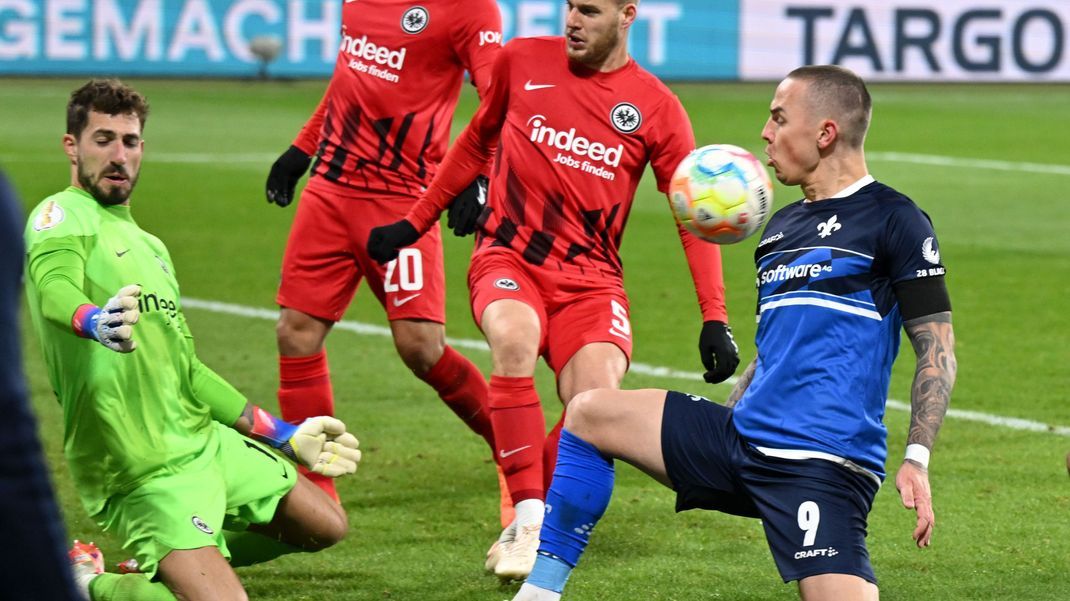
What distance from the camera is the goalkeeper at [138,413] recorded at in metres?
4.90

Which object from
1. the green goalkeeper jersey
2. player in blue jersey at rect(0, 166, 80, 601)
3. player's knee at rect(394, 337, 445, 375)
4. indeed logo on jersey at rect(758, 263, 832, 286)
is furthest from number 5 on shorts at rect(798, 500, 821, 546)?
player's knee at rect(394, 337, 445, 375)

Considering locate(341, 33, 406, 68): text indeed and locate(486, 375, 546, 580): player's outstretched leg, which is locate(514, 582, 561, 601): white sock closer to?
locate(486, 375, 546, 580): player's outstretched leg

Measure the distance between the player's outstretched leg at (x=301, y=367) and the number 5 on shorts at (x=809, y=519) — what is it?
289 centimetres

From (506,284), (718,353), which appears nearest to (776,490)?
(718,353)

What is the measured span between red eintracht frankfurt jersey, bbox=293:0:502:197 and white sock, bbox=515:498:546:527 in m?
1.89

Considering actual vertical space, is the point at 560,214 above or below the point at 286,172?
above

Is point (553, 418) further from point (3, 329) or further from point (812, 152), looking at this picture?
point (3, 329)

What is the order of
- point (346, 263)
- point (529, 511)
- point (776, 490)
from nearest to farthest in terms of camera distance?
point (776, 490) → point (529, 511) → point (346, 263)

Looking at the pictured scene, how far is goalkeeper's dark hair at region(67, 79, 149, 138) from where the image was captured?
16.7 ft

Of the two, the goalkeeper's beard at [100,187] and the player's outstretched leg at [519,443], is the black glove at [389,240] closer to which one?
the player's outstretched leg at [519,443]

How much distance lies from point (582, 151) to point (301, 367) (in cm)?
170

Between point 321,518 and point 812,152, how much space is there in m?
1.92

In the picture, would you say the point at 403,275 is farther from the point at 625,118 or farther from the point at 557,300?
the point at 625,118

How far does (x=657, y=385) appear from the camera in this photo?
358 inches
